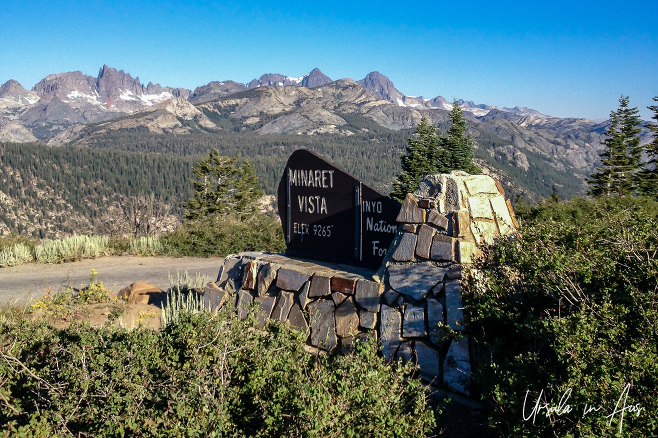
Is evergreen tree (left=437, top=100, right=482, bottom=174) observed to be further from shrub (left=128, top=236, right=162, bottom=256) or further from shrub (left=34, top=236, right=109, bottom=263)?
shrub (left=34, top=236, right=109, bottom=263)

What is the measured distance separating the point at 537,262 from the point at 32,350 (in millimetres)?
4399

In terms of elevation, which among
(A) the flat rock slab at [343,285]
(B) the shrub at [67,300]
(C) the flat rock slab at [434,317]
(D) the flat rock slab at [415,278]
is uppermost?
(D) the flat rock slab at [415,278]

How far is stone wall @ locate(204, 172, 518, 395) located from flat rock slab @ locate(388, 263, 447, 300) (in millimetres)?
11

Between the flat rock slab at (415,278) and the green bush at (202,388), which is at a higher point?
the flat rock slab at (415,278)

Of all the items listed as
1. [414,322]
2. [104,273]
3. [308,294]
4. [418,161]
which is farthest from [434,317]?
[418,161]

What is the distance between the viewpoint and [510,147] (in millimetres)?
191875

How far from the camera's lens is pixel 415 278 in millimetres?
5418

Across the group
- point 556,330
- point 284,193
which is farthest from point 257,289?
point 556,330

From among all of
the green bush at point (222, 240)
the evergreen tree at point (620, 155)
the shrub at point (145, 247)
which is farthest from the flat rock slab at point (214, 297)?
the evergreen tree at point (620, 155)

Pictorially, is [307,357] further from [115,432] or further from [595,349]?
[595,349]

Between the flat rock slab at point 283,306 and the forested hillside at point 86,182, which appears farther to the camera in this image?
the forested hillside at point 86,182

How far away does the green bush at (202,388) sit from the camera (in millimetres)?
2971

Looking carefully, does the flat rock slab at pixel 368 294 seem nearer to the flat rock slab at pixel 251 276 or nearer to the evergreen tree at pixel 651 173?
the flat rock slab at pixel 251 276

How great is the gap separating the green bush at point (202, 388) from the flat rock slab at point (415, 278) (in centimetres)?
172
